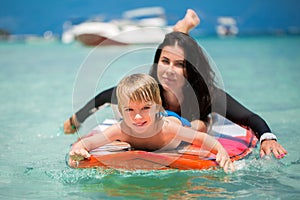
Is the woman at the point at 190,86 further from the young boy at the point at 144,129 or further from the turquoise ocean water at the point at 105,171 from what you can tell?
the young boy at the point at 144,129

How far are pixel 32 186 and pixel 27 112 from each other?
91.5 inches

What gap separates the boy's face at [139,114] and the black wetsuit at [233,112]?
0.72 metres

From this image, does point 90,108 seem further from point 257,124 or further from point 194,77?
point 257,124

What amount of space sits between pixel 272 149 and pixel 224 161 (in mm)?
317

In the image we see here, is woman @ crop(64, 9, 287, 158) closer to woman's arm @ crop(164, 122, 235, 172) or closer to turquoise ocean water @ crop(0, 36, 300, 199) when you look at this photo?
turquoise ocean water @ crop(0, 36, 300, 199)

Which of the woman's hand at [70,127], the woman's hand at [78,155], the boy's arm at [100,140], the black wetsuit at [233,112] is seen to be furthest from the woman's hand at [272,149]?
the woman's hand at [70,127]

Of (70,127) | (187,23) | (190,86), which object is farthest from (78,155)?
(187,23)

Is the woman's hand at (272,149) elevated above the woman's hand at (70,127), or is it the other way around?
the woman's hand at (70,127)

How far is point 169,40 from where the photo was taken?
2.74 meters

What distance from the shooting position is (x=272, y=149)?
221cm

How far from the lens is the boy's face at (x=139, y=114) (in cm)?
199

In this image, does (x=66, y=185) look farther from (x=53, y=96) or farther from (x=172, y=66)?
(x=53, y=96)

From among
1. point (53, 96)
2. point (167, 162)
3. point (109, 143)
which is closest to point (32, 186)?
point (109, 143)

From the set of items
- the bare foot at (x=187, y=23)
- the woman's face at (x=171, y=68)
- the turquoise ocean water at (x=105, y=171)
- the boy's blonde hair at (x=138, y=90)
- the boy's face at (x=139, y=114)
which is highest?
the bare foot at (x=187, y=23)
